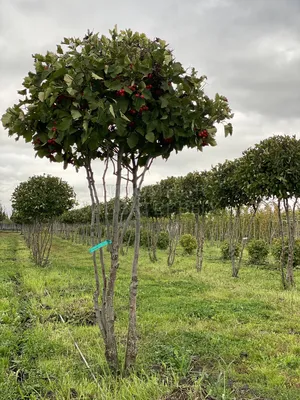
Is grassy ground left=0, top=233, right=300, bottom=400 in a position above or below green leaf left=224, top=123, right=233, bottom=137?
below

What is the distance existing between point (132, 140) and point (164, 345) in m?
2.99

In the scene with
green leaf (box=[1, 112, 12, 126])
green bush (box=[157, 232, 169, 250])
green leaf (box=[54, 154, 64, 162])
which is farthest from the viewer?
green bush (box=[157, 232, 169, 250])

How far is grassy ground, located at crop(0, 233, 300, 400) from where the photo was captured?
12.1 feet

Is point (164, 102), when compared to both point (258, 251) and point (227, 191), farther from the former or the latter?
point (258, 251)

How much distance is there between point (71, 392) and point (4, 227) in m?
99.3

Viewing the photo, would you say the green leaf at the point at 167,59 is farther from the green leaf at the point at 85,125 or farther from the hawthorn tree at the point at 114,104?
the green leaf at the point at 85,125

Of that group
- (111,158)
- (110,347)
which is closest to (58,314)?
(110,347)

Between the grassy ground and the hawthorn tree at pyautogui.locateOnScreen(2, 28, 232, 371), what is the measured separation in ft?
1.90

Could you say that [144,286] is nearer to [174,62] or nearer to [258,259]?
[174,62]

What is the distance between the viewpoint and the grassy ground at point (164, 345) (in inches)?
145

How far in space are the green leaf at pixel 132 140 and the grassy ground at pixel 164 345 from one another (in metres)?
2.18

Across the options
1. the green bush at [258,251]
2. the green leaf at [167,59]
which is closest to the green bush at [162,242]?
the green bush at [258,251]

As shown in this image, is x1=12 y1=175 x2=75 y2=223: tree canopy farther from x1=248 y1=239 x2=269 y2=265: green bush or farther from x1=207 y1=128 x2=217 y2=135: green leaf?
x1=207 y1=128 x2=217 y2=135: green leaf

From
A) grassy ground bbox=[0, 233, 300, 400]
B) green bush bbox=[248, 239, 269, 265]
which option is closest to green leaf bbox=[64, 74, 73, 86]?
grassy ground bbox=[0, 233, 300, 400]
